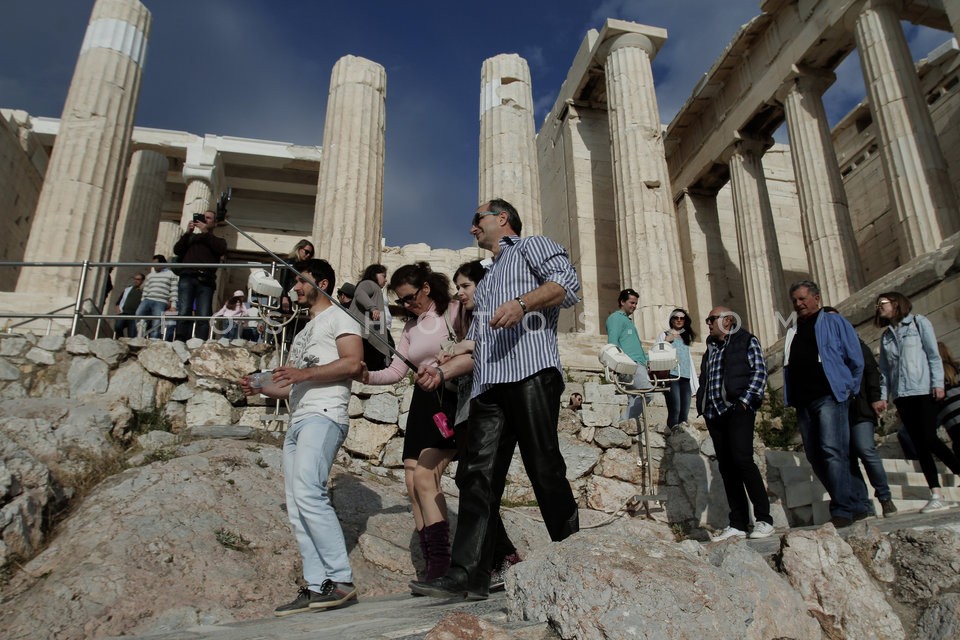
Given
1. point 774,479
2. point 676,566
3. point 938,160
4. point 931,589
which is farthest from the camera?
point 938,160

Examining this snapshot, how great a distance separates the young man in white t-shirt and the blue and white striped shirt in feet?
2.28

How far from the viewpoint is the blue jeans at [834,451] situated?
4.66 meters

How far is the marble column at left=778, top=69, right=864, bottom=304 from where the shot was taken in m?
12.9

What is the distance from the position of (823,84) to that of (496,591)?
574 inches

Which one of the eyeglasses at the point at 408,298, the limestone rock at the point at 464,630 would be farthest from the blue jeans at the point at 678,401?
the limestone rock at the point at 464,630

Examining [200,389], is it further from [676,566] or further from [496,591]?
[676,566]

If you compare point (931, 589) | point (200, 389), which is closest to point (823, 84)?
point (200, 389)

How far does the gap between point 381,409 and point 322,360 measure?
4014 mm

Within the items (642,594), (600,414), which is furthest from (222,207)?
(600,414)

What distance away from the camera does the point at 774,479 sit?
6.57 metres

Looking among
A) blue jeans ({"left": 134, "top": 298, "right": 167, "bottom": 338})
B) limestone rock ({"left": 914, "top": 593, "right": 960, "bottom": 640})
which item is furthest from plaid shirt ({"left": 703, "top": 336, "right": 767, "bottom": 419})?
blue jeans ({"left": 134, "top": 298, "right": 167, "bottom": 338})

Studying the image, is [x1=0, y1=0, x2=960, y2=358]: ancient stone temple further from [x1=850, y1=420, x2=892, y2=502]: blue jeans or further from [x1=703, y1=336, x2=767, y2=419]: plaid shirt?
[x1=703, y1=336, x2=767, y2=419]: plaid shirt

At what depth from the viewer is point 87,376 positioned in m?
7.05

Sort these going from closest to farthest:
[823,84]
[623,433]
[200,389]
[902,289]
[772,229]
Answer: [200,389], [623,433], [902,289], [823,84], [772,229]
